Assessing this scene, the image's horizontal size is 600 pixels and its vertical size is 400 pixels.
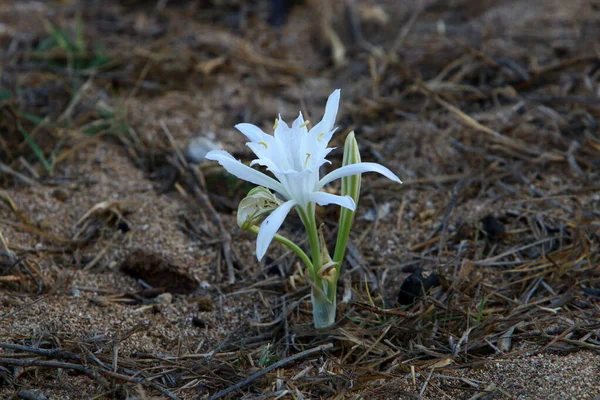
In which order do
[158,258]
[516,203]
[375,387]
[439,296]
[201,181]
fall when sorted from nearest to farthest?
1. [375,387]
2. [439,296]
3. [158,258]
4. [516,203]
5. [201,181]

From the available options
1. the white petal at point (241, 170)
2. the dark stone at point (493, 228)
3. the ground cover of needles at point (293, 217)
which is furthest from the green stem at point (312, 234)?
the dark stone at point (493, 228)

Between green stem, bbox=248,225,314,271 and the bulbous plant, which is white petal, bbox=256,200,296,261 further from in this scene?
green stem, bbox=248,225,314,271

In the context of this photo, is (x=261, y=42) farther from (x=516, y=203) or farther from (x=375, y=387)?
(x=375, y=387)

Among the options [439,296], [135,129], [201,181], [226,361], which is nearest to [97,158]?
[135,129]

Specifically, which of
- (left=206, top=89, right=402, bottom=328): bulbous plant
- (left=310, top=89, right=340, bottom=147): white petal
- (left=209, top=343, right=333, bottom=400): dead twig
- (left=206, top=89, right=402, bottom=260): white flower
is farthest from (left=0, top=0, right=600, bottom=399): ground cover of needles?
(left=310, top=89, right=340, bottom=147): white petal

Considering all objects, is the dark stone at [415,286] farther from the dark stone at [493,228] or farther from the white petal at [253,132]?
the white petal at [253,132]

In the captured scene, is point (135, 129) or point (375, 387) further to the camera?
point (135, 129)
